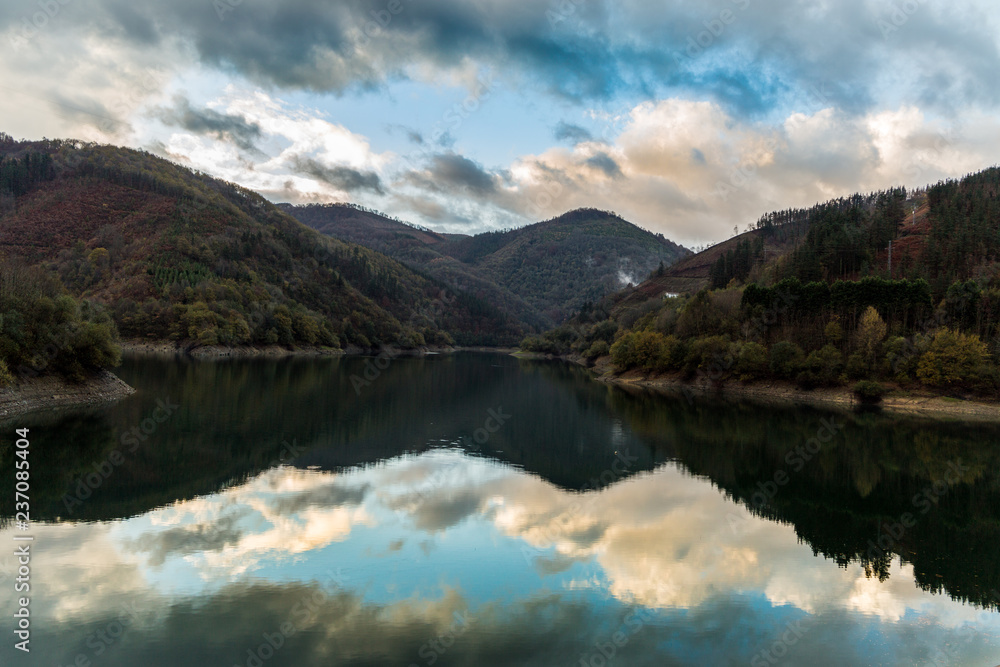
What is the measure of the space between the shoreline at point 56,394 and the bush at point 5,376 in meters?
0.36

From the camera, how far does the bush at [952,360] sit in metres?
58.6

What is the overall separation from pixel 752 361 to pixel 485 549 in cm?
6593

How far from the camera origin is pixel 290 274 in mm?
176875

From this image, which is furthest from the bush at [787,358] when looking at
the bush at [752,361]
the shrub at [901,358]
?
the shrub at [901,358]

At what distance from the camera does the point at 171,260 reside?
137625 mm

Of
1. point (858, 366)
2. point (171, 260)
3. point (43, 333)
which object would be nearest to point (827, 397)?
point (858, 366)

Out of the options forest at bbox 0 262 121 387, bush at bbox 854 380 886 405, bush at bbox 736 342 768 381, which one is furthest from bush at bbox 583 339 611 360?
forest at bbox 0 262 121 387

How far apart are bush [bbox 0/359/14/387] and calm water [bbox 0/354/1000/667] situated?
3.66 meters

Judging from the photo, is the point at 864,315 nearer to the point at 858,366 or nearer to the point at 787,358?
the point at 858,366

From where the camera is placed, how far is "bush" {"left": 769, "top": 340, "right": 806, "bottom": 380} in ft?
233

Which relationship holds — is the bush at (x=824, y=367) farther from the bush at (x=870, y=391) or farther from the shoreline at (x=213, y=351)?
the shoreline at (x=213, y=351)

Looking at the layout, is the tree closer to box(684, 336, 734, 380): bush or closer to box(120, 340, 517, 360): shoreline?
box(684, 336, 734, 380): bush

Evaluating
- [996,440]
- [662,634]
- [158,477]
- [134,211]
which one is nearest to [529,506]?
[662,634]

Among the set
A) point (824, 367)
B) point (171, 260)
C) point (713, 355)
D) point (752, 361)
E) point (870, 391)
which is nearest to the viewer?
point (870, 391)
